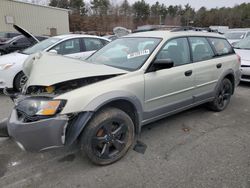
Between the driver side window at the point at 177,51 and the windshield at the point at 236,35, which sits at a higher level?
the windshield at the point at 236,35

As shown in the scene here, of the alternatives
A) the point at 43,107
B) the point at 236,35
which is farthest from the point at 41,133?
the point at 236,35

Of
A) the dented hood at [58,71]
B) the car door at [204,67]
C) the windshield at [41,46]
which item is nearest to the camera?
the dented hood at [58,71]

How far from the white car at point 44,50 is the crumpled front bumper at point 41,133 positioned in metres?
2.84

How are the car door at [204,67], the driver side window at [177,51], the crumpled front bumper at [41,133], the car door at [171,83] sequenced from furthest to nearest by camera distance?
the car door at [204,67] < the driver side window at [177,51] < the car door at [171,83] < the crumpled front bumper at [41,133]

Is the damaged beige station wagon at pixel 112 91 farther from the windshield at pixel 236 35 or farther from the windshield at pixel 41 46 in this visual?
the windshield at pixel 236 35

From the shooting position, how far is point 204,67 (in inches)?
139

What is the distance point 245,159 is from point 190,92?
1.22 m

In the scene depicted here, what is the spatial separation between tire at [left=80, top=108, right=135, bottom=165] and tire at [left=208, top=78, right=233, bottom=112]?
7.05ft

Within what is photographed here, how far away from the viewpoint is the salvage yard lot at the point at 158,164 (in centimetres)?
228

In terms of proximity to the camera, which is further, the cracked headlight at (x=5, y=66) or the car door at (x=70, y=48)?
the car door at (x=70, y=48)

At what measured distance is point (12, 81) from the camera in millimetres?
5047

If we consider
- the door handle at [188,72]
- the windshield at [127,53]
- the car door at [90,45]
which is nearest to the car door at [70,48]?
the car door at [90,45]

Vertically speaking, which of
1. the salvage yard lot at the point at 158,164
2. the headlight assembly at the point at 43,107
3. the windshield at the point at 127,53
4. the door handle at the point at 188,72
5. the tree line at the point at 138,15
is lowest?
the salvage yard lot at the point at 158,164

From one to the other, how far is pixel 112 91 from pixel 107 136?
54cm
